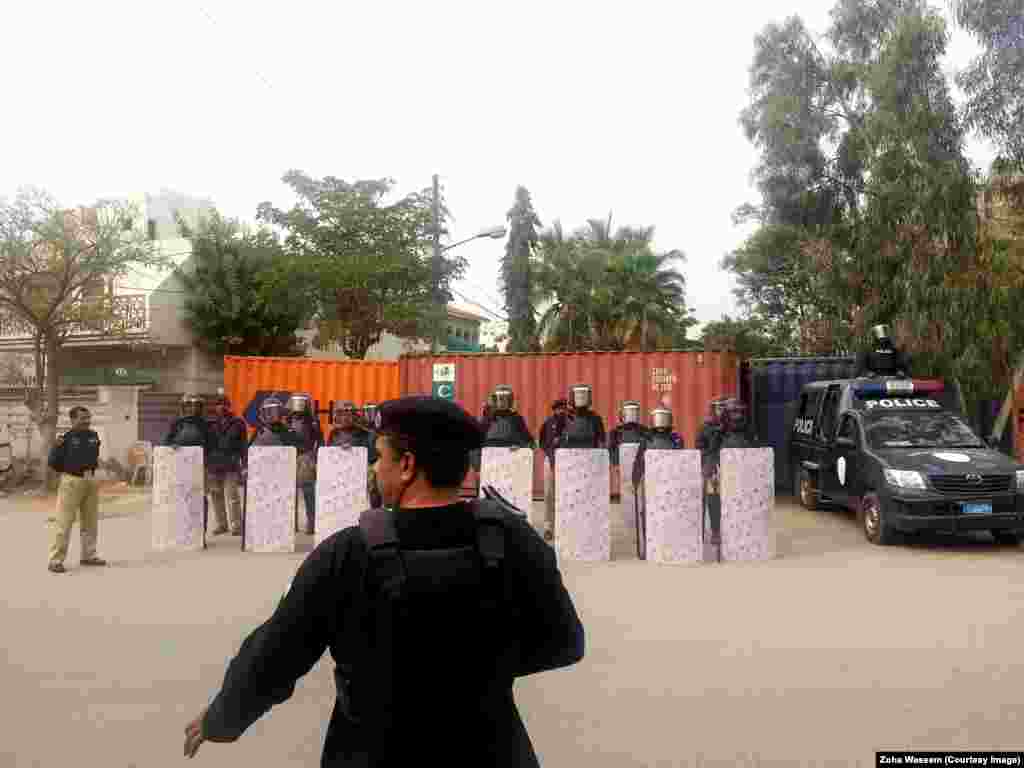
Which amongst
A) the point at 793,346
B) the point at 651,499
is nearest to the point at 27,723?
the point at 651,499

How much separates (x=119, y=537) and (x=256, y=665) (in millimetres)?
10607

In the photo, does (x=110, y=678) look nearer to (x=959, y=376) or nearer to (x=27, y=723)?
(x=27, y=723)

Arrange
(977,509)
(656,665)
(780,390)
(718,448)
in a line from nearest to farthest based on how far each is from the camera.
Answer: (656,665) < (977,509) < (718,448) < (780,390)

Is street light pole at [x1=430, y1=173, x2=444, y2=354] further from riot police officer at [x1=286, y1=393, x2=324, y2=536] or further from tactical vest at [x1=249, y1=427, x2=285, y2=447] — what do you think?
tactical vest at [x1=249, y1=427, x2=285, y2=447]

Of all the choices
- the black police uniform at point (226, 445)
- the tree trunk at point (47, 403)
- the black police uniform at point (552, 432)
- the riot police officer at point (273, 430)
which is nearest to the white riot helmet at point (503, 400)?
the black police uniform at point (552, 432)

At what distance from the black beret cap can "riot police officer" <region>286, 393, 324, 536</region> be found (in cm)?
926

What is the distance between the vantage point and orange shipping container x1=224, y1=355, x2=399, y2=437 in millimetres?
16906

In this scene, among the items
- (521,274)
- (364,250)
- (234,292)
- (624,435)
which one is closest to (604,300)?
(521,274)

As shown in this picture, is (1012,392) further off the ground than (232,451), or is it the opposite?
(1012,392)

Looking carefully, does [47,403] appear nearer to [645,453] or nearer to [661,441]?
[661,441]

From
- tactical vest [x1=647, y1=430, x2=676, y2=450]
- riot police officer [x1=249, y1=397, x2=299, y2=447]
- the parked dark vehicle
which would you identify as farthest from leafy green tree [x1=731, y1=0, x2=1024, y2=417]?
riot police officer [x1=249, y1=397, x2=299, y2=447]

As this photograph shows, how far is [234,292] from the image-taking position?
2483cm

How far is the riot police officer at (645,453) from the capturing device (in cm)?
956

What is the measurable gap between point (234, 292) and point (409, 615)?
24.3m
